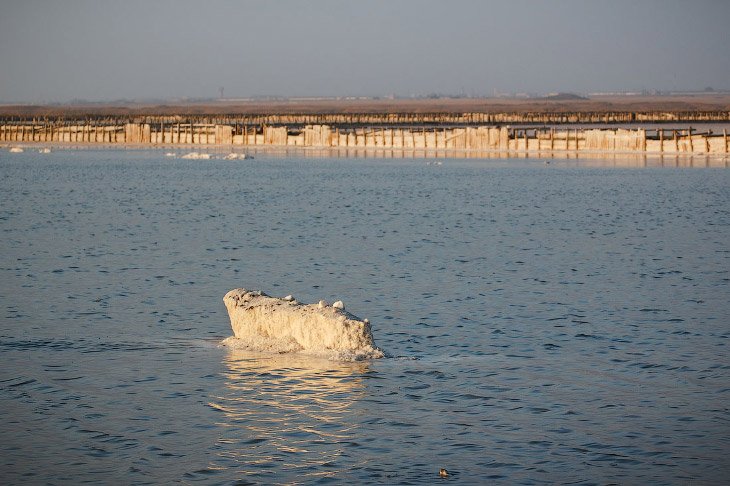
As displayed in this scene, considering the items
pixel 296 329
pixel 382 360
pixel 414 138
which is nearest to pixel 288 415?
pixel 382 360

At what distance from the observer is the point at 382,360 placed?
15.9 meters

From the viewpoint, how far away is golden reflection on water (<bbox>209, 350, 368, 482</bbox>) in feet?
38.0

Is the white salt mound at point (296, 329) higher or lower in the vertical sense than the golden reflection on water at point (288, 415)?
higher

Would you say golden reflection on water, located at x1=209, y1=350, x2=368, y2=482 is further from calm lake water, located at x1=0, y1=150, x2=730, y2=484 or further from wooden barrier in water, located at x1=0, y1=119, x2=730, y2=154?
wooden barrier in water, located at x1=0, y1=119, x2=730, y2=154

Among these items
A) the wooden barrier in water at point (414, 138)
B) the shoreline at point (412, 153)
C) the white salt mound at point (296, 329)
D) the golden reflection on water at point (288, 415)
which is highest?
the wooden barrier in water at point (414, 138)

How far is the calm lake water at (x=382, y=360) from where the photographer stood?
11.7 meters

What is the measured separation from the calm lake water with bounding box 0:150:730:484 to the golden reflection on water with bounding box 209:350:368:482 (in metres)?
0.04

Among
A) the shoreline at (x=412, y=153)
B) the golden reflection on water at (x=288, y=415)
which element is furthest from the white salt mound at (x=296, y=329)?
the shoreline at (x=412, y=153)

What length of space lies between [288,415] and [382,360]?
2.95 m

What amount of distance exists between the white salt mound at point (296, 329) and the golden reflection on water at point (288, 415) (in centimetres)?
25

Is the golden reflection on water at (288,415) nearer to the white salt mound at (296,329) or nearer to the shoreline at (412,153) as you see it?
the white salt mound at (296,329)

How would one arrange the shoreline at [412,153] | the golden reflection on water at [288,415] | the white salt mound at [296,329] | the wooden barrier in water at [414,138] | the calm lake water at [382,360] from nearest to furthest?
the golden reflection on water at [288,415], the calm lake water at [382,360], the white salt mound at [296,329], the shoreline at [412,153], the wooden barrier in water at [414,138]

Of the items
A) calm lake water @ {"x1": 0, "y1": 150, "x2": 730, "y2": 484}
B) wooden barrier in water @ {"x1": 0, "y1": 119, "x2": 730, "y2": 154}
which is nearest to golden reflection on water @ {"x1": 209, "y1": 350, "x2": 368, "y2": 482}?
calm lake water @ {"x1": 0, "y1": 150, "x2": 730, "y2": 484}

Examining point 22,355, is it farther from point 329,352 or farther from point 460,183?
point 460,183
